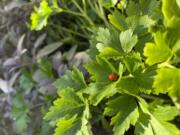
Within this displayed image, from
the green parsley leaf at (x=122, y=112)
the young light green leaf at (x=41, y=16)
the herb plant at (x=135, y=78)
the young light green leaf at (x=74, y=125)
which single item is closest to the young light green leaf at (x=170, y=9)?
the herb plant at (x=135, y=78)

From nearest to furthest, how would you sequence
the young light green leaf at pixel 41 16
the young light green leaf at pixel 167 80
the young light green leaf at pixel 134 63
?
the young light green leaf at pixel 167 80 < the young light green leaf at pixel 134 63 < the young light green leaf at pixel 41 16

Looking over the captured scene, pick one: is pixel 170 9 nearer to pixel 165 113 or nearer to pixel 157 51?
pixel 157 51

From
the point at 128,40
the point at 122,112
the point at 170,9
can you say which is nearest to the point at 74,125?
the point at 122,112

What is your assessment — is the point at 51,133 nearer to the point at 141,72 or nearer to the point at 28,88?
the point at 28,88

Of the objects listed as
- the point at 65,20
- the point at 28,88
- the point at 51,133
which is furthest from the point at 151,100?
the point at 65,20

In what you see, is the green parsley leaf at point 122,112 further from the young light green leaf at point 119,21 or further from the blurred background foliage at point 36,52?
the blurred background foliage at point 36,52

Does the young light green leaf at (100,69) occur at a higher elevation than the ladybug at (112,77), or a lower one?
higher

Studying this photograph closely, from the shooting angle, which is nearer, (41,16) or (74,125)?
(74,125)
